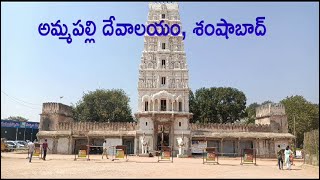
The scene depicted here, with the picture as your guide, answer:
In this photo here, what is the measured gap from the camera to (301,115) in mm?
50438

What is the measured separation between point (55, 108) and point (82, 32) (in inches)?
1022

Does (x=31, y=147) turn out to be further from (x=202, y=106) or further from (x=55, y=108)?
(x=202, y=106)

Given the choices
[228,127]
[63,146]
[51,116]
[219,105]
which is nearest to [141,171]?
[63,146]

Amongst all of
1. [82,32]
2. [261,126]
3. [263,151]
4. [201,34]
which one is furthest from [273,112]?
[82,32]

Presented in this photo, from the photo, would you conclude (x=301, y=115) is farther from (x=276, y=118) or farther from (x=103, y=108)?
(x=103, y=108)

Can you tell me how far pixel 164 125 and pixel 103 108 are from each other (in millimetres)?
22242

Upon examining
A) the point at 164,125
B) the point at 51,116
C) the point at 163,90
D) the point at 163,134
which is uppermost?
the point at 163,90

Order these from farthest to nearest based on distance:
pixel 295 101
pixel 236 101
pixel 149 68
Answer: pixel 236 101
pixel 295 101
pixel 149 68

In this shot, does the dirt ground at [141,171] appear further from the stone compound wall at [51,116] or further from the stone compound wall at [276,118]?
the stone compound wall at [276,118]

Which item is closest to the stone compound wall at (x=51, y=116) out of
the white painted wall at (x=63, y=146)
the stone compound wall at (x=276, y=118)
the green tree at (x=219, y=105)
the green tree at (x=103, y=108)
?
the white painted wall at (x=63, y=146)

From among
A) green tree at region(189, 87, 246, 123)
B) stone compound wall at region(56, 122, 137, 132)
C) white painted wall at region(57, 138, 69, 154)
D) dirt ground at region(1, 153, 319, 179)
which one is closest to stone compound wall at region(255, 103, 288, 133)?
green tree at region(189, 87, 246, 123)

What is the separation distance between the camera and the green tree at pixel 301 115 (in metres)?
49.7

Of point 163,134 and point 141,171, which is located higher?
point 163,134

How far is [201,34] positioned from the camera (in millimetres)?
17016
